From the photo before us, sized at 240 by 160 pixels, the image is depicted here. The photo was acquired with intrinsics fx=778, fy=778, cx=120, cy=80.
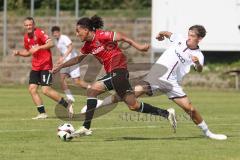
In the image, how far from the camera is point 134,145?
1345 centimetres

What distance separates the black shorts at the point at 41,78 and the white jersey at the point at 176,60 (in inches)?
216

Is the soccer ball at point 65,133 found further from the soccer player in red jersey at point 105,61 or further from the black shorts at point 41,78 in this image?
the black shorts at point 41,78

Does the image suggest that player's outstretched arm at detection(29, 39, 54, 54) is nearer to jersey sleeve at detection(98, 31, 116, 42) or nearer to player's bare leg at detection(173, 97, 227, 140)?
jersey sleeve at detection(98, 31, 116, 42)

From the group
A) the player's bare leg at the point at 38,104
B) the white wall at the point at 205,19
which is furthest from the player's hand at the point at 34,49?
the white wall at the point at 205,19

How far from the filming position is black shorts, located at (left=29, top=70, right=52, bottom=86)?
19984 millimetres

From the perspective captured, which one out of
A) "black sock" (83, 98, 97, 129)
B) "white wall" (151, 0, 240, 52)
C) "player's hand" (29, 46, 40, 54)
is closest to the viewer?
"black sock" (83, 98, 97, 129)

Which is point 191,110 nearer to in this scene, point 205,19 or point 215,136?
point 215,136

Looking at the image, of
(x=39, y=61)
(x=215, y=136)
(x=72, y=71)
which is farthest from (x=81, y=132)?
(x=72, y=71)

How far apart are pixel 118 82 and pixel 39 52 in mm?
6094

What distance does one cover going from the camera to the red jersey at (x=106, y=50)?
14.4 metres

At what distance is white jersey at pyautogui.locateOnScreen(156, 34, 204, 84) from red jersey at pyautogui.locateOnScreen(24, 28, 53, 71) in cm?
536

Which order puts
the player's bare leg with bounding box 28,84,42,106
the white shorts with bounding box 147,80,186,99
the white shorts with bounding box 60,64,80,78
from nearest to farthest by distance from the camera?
the white shorts with bounding box 147,80,186,99 < the player's bare leg with bounding box 28,84,42,106 < the white shorts with bounding box 60,64,80,78

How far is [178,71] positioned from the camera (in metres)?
15.2

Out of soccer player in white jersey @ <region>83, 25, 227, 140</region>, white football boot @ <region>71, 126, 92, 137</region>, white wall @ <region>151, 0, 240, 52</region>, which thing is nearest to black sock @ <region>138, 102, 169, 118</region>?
soccer player in white jersey @ <region>83, 25, 227, 140</region>
